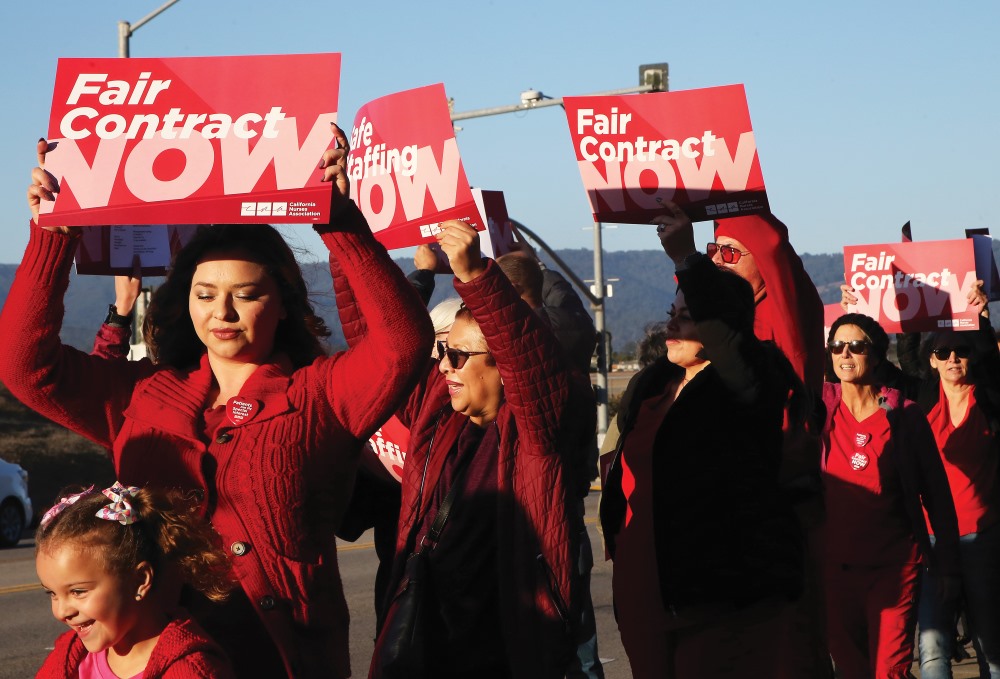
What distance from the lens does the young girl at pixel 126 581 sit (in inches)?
125

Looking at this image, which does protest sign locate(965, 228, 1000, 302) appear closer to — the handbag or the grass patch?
the handbag

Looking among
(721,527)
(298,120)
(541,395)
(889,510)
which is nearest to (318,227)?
(298,120)

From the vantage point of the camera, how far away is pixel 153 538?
129 inches

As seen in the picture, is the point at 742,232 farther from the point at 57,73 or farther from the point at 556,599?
the point at 57,73

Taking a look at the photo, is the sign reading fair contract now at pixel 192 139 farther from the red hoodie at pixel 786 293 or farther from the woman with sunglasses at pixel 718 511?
the red hoodie at pixel 786 293

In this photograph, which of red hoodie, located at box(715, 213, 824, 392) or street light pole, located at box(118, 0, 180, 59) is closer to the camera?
red hoodie, located at box(715, 213, 824, 392)

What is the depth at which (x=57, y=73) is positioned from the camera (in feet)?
12.8

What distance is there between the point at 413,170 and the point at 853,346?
8.07 feet

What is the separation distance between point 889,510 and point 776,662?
83.8 inches

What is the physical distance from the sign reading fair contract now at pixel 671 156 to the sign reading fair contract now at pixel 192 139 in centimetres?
134

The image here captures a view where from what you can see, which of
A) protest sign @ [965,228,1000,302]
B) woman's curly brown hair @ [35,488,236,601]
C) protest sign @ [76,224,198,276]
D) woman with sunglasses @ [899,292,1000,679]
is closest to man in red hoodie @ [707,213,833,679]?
woman with sunglasses @ [899,292,1000,679]

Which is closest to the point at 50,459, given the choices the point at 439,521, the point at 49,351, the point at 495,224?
the point at 495,224

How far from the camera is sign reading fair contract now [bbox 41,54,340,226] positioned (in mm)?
3674

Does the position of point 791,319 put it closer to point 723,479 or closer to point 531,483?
point 723,479
